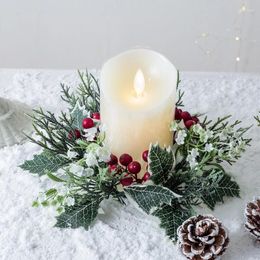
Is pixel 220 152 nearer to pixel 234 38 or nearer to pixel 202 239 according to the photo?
pixel 202 239

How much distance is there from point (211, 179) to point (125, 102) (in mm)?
152

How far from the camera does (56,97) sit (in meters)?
0.92

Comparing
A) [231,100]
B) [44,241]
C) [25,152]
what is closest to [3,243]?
[44,241]

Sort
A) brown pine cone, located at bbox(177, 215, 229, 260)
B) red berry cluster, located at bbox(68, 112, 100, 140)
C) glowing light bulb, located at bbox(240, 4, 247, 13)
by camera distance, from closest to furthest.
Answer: brown pine cone, located at bbox(177, 215, 229, 260)
red berry cluster, located at bbox(68, 112, 100, 140)
glowing light bulb, located at bbox(240, 4, 247, 13)

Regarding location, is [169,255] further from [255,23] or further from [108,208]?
[255,23]

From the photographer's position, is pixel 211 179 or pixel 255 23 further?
pixel 255 23

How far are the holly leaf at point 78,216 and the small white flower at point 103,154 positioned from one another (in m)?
0.06

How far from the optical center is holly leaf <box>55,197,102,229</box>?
690mm

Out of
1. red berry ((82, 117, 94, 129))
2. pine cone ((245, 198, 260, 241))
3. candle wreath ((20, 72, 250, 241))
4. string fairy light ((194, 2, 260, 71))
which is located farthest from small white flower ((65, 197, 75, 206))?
string fairy light ((194, 2, 260, 71))

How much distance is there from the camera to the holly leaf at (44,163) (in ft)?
2.40

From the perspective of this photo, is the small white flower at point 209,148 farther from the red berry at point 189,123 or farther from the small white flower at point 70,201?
the small white flower at point 70,201

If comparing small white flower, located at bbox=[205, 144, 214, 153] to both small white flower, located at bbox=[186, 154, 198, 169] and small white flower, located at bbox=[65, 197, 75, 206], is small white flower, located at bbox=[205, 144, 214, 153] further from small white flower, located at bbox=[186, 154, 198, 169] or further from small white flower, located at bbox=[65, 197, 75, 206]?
small white flower, located at bbox=[65, 197, 75, 206]

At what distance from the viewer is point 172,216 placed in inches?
26.8

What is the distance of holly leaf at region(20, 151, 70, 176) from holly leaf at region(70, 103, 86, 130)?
0.15 ft
